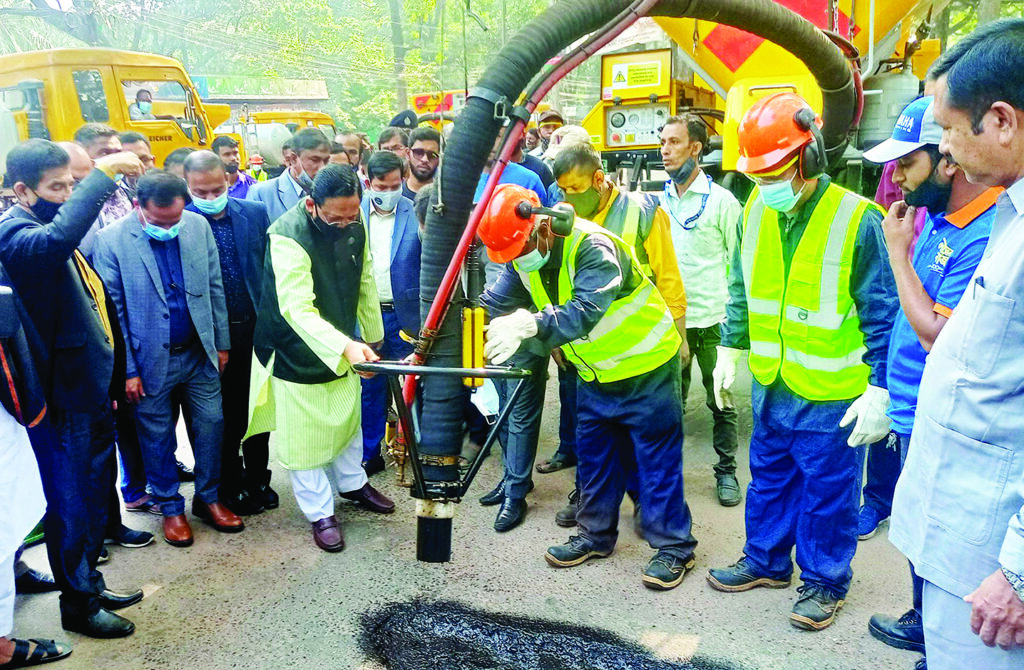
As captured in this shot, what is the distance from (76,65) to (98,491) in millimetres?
9067

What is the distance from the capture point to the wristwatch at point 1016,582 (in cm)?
134

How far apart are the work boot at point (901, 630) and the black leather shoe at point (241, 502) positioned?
296 centimetres

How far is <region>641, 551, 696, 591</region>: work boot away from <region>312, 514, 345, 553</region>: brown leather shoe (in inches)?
56.4

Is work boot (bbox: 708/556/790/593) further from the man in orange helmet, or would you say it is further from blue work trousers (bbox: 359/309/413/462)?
blue work trousers (bbox: 359/309/413/462)

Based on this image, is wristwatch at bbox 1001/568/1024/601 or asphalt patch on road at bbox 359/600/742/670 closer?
wristwatch at bbox 1001/568/1024/601

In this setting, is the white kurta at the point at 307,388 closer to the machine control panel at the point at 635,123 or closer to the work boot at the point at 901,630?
the work boot at the point at 901,630

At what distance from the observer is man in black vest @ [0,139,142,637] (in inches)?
108

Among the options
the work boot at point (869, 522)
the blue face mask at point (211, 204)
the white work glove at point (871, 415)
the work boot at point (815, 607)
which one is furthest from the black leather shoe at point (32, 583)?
the work boot at point (869, 522)

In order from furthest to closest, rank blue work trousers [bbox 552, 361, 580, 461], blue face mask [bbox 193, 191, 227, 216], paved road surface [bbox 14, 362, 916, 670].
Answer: blue work trousers [bbox 552, 361, 580, 461], blue face mask [bbox 193, 191, 227, 216], paved road surface [bbox 14, 362, 916, 670]

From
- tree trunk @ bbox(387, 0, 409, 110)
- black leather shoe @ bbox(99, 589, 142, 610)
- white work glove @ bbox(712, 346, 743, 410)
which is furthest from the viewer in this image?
tree trunk @ bbox(387, 0, 409, 110)

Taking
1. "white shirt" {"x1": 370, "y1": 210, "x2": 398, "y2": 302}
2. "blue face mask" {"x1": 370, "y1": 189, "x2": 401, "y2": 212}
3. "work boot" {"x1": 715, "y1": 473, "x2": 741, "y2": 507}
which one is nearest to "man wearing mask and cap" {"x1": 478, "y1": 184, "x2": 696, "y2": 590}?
"work boot" {"x1": 715, "y1": 473, "x2": 741, "y2": 507}

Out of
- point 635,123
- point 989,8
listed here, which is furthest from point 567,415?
point 989,8

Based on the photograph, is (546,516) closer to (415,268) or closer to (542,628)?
(542,628)

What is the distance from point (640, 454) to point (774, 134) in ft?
4.58
